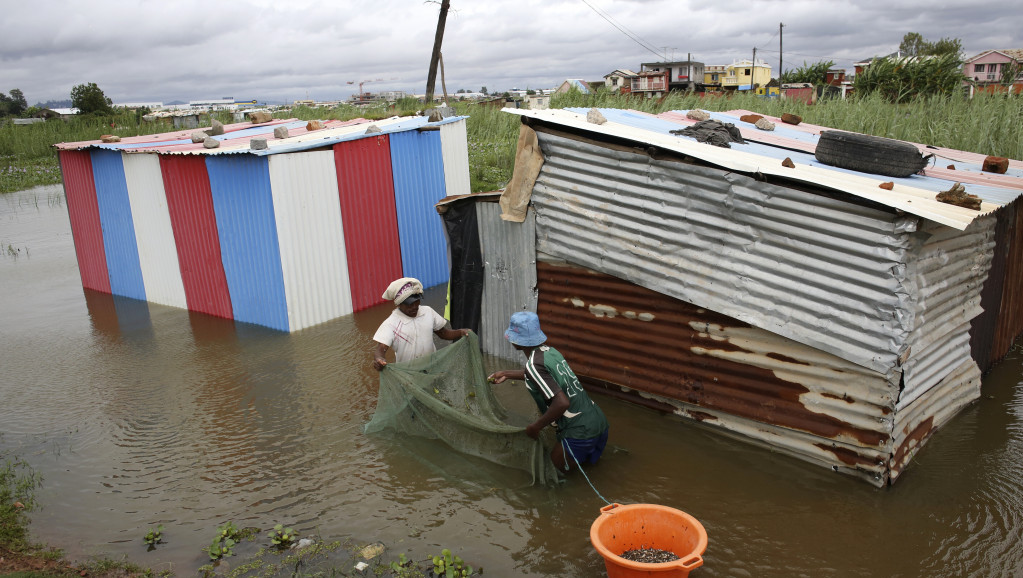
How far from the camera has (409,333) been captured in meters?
5.89

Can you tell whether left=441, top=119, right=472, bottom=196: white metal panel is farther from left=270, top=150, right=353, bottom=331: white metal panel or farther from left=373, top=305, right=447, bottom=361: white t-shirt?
left=373, top=305, right=447, bottom=361: white t-shirt

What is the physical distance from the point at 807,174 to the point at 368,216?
22.8ft

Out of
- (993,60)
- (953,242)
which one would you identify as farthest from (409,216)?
(993,60)

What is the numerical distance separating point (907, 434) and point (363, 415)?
15.7 feet

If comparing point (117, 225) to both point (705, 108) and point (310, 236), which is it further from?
point (705, 108)

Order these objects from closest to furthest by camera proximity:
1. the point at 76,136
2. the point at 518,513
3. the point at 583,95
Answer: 1. the point at 518,513
2. the point at 583,95
3. the point at 76,136

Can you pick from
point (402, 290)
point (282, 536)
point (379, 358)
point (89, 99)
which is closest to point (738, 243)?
point (402, 290)

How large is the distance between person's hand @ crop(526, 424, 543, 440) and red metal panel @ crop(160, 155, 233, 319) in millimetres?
6985

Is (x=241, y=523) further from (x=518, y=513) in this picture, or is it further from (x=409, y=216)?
(x=409, y=216)

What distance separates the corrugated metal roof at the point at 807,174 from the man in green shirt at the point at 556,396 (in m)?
2.02

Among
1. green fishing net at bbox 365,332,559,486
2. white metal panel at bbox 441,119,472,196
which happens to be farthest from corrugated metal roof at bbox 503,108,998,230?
white metal panel at bbox 441,119,472,196

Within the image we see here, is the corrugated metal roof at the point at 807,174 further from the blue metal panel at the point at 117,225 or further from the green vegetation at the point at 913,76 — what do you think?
the green vegetation at the point at 913,76

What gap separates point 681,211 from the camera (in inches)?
222

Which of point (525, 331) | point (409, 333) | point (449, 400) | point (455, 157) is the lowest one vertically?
point (449, 400)
